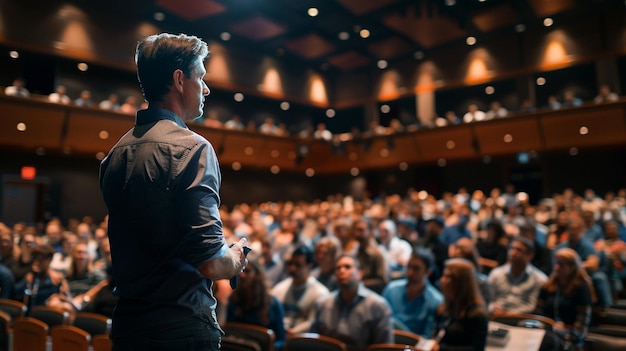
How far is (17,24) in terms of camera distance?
941 cm

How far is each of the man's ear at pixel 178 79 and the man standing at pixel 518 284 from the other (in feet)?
12.1

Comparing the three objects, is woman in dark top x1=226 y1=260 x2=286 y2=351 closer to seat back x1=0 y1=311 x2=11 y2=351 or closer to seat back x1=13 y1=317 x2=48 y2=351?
seat back x1=13 y1=317 x2=48 y2=351

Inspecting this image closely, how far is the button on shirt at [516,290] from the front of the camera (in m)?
4.04

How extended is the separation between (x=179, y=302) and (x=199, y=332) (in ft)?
0.26

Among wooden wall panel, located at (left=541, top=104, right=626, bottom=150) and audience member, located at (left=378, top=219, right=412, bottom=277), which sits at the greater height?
wooden wall panel, located at (left=541, top=104, right=626, bottom=150)

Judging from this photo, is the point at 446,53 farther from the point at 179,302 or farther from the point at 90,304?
the point at 179,302

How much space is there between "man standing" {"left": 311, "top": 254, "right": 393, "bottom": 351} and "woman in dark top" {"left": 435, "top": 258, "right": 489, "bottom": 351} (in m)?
0.39

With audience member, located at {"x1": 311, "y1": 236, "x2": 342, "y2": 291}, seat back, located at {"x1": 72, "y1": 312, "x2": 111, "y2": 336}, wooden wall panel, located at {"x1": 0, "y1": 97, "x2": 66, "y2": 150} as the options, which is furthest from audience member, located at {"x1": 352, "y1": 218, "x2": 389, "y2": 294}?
wooden wall panel, located at {"x1": 0, "y1": 97, "x2": 66, "y2": 150}

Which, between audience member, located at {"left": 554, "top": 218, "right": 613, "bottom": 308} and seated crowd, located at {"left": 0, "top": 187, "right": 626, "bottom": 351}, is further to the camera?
audience member, located at {"left": 554, "top": 218, "right": 613, "bottom": 308}

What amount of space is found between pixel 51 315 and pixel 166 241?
9.66 ft

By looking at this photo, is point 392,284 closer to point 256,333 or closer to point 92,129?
point 256,333

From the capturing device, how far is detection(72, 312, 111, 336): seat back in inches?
118

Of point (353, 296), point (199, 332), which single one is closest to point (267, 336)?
point (353, 296)

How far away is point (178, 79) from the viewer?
3.57 ft
